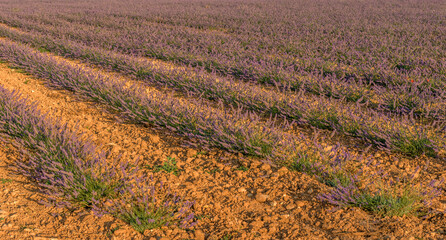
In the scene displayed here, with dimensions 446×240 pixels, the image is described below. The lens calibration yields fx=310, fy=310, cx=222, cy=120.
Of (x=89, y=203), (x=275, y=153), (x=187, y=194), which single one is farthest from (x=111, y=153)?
(x=275, y=153)

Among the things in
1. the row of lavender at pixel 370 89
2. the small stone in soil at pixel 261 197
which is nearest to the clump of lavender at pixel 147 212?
the small stone in soil at pixel 261 197

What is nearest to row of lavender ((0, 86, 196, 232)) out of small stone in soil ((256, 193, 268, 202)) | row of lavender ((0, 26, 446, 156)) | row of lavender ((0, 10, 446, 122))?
small stone in soil ((256, 193, 268, 202))

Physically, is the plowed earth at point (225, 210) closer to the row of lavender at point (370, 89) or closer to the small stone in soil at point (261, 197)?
the small stone in soil at point (261, 197)

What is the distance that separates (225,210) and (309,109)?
185 centimetres

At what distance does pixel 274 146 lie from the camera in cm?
264

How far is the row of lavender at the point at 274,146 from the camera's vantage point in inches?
79.8

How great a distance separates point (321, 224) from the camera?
1.99 meters

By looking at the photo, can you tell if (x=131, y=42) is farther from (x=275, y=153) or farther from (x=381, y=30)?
(x=381, y=30)

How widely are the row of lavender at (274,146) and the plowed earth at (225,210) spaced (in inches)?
3.6

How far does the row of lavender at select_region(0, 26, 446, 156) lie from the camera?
2857mm

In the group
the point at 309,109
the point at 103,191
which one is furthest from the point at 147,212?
the point at 309,109

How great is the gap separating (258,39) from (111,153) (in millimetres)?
6584

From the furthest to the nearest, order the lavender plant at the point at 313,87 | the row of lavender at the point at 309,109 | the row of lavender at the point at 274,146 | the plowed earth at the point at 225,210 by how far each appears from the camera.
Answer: the lavender plant at the point at 313,87, the row of lavender at the point at 309,109, the row of lavender at the point at 274,146, the plowed earth at the point at 225,210

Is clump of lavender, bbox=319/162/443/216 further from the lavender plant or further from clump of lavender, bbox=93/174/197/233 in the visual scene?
the lavender plant
